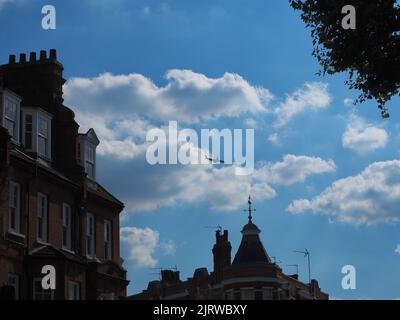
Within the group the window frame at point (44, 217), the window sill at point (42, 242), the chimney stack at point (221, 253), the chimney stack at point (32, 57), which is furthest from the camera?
the chimney stack at point (221, 253)

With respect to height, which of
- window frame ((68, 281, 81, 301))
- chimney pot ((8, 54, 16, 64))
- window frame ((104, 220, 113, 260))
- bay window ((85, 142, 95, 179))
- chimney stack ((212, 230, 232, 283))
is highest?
chimney pot ((8, 54, 16, 64))

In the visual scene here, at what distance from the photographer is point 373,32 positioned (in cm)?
2175

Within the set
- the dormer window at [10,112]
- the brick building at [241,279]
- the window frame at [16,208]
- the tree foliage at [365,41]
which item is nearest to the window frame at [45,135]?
the dormer window at [10,112]

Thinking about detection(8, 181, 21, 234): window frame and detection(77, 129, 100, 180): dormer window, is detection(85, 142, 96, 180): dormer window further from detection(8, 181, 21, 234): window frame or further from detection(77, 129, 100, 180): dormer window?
detection(8, 181, 21, 234): window frame

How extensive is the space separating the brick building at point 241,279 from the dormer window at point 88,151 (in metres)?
22.6

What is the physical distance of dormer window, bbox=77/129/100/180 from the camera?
131 feet

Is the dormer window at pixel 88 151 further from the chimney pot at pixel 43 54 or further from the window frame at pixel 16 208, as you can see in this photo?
the window frame at pixel 16 208

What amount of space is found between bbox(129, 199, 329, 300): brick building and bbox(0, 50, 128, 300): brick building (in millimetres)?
22409

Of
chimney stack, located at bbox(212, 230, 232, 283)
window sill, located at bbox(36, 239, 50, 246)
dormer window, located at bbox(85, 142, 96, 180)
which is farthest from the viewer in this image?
chimney stack, located at bbox(212, 230, 232, 283)

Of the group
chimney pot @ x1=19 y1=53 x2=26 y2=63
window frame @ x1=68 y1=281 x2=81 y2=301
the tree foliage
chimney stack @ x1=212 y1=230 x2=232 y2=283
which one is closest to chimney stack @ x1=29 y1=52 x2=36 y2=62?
chimney pot @ x1=19 y1=53 x2=26 y2=63

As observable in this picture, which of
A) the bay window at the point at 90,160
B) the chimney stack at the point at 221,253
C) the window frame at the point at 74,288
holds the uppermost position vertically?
the bay window at the point at 90,160

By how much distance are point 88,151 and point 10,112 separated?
673 centimetres

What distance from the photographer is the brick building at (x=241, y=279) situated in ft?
216
